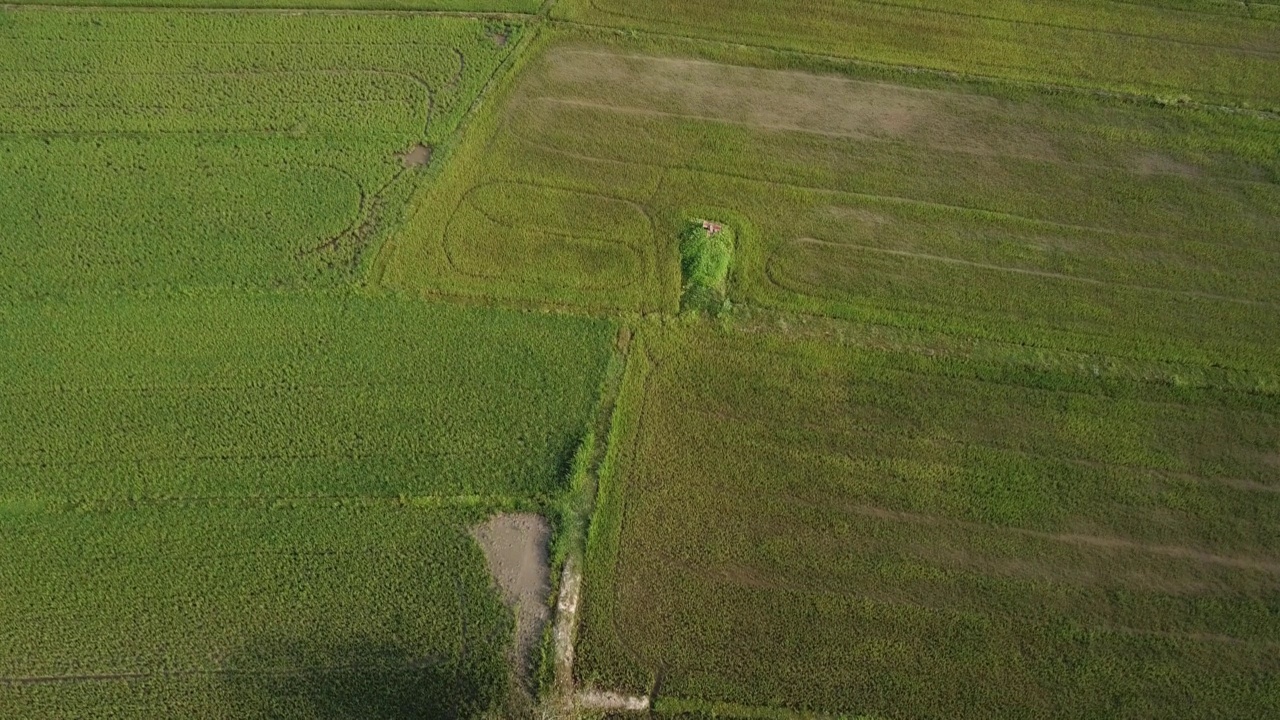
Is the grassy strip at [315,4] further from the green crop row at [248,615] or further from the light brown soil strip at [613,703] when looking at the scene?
the light brown soil strip at [613,703]

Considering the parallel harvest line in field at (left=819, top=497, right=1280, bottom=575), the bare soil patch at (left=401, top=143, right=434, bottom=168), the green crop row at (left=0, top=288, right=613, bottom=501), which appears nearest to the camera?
the parallel harvest line in field at (left=819, top=497, right=1280, bottom=575)

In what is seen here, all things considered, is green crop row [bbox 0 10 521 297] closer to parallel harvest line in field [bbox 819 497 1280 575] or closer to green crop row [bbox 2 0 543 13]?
green crop row [bbox 2 0 543 13]

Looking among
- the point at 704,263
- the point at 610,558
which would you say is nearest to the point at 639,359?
the point at 704,263

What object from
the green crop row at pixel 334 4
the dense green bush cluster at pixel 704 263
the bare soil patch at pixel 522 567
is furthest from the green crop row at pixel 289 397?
the green crop row at pixel 334 4

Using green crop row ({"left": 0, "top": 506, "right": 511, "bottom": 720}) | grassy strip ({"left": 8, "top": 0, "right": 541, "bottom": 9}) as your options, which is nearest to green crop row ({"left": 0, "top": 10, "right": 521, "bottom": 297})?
grassy strip ({"left": 8, "top": 0, "right": 541, "bottom": 9})

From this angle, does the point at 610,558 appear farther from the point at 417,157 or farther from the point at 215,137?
the point at 215,137

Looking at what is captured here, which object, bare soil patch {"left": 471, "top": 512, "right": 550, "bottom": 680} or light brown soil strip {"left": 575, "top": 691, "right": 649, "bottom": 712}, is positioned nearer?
light brown soil strip {"left": 575, "top": 691, "right": 649, "bottom": 712}

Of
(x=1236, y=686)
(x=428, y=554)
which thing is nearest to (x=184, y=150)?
(x=428, y=554)
